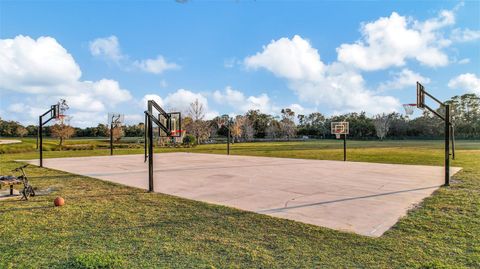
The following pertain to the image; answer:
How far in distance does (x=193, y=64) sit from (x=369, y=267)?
17.6 meters

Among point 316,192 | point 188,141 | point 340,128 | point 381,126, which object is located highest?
point 381,126

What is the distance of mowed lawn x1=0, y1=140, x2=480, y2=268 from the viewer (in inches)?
118

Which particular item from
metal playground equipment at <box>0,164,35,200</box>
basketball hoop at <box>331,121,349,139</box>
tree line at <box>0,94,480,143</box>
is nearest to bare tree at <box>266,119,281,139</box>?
tree line at <box>0,94,480,143</box>

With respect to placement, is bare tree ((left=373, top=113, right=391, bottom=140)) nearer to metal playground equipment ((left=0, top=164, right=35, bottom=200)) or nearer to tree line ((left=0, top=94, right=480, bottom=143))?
tree line ((left=0, top=94, right=480, bottom=143))

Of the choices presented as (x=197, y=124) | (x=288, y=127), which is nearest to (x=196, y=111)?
(x=197, y=124)

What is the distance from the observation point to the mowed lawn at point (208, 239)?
299 cm

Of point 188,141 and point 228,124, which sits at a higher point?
point 228,124

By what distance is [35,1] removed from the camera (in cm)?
977

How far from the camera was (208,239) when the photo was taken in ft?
12.0

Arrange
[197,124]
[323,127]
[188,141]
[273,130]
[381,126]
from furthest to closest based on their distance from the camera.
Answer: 1. [323,127]
2. [273,130]
3. [381,126]
4. [197,124]
5. [188,141]

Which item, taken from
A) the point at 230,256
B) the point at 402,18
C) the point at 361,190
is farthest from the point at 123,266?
the point at 402,18

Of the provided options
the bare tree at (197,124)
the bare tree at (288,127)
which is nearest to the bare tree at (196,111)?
the bare tree at (197,124)

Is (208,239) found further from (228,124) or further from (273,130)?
(273,130)

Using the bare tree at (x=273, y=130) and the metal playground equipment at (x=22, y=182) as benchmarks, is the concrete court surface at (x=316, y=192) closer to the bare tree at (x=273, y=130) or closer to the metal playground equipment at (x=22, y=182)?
the metal playground equipment at (x=22, y=182)
